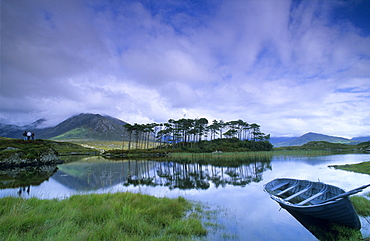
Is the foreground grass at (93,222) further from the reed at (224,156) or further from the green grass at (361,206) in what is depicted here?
the reed at (224,156)

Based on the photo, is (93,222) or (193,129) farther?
(193,129)

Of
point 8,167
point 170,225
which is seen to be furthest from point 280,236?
point 8,167

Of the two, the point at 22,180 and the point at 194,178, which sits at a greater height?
the point at 194,178

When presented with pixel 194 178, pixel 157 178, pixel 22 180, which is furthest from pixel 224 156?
pixel 22 180

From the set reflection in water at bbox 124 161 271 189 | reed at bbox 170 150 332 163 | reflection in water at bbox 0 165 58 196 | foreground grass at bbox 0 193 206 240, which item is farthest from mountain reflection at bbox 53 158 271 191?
reed at bbox 170 150 332 163

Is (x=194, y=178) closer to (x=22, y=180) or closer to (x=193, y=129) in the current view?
(x=22, y=180)

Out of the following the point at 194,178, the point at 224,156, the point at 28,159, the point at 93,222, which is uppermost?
the point at 93,222

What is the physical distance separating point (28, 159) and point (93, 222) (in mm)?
33588

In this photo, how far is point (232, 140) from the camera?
252 feet

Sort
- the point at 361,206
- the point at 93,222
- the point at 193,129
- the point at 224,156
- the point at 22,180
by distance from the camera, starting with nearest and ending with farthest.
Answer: the point at 93,222 < the point at 361,206 < the point at 22,180 < the point at 224,156 < the point at 193,129

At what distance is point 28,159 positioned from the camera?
30.1m

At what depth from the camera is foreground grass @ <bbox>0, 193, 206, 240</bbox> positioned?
478 cm

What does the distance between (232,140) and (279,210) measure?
227 feet

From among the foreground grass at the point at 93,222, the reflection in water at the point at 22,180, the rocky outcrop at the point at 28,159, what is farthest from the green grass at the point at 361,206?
the rocky outcrop at the point at 28,159
